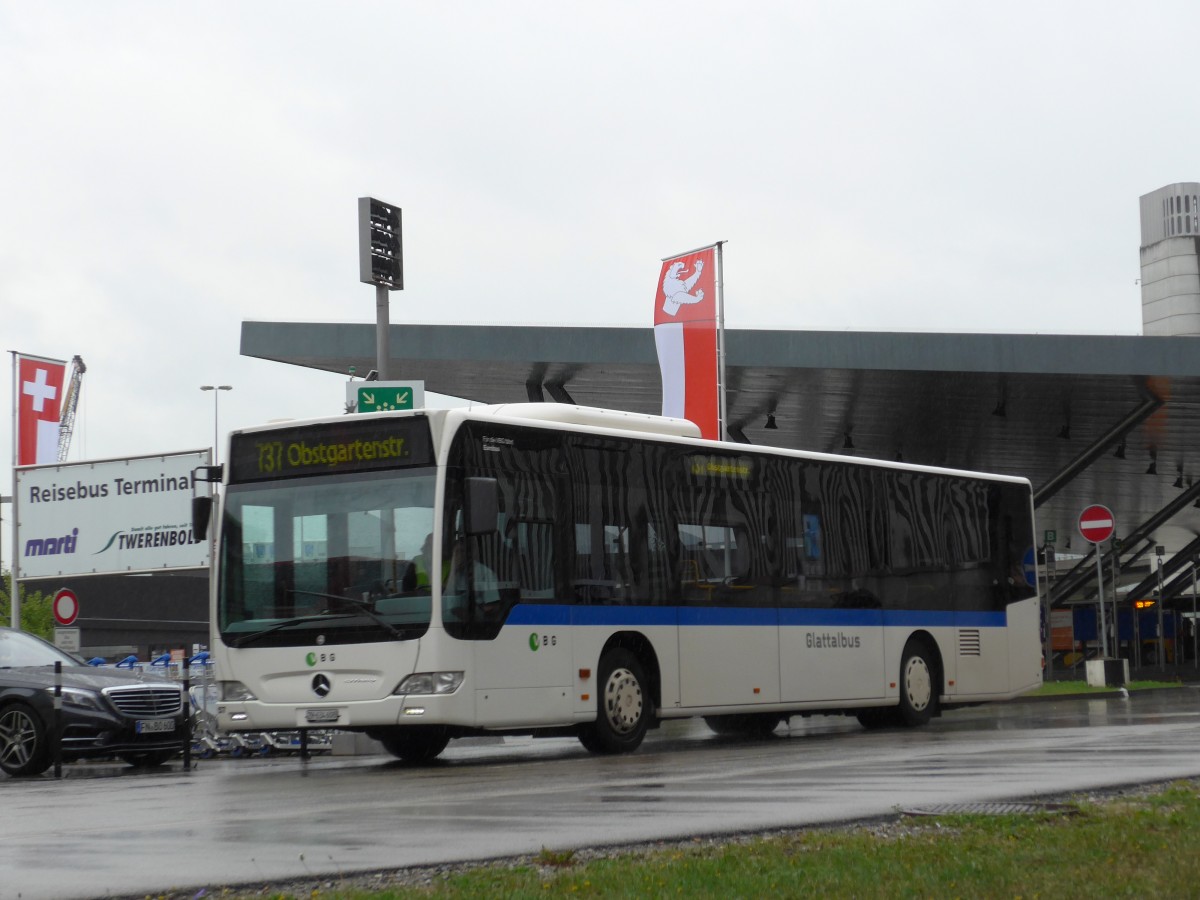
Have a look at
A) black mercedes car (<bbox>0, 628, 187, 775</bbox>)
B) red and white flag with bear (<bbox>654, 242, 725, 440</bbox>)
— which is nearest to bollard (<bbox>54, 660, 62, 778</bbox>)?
black mercedes car (<bbox>0, 628, 187, 775</bbox>)

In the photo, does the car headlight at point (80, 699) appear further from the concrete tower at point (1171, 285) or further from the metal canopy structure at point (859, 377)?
the concrete tower at point (1171, 285)

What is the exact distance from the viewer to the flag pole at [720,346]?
25250 millimetres

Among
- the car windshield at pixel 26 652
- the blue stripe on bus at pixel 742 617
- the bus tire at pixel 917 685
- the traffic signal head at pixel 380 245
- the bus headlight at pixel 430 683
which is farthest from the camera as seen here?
the traffic signal head at pixel 380 245

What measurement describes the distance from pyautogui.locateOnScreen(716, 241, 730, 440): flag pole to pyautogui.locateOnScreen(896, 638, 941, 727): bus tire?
5.21 metres

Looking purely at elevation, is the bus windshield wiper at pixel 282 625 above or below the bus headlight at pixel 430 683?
above

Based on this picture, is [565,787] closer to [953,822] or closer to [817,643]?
[953,822]

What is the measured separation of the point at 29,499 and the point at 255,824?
1697 cm

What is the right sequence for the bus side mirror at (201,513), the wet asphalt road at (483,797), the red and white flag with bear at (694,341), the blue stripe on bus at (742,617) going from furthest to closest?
1. the red and white flag with bear at (694,341)
2. the bus side mirror at (201,513)
3. the blue stripe on bus at (742,617)
4. the wet asphalt road at (483,797)

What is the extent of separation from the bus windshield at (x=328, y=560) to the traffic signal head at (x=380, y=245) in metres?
6.18

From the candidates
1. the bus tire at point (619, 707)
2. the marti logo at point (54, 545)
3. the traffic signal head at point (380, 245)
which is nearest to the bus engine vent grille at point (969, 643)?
the bus tire at point (619, 707)

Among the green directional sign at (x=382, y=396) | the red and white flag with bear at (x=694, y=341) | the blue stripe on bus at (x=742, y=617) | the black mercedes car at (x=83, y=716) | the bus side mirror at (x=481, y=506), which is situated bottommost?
the black mercedes car at (x=83, y=716)

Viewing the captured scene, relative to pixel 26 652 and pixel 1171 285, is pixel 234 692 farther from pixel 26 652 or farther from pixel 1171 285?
pixel 1171 285

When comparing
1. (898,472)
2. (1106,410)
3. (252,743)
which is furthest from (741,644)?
(1106,410)

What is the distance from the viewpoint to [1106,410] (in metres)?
35.1
